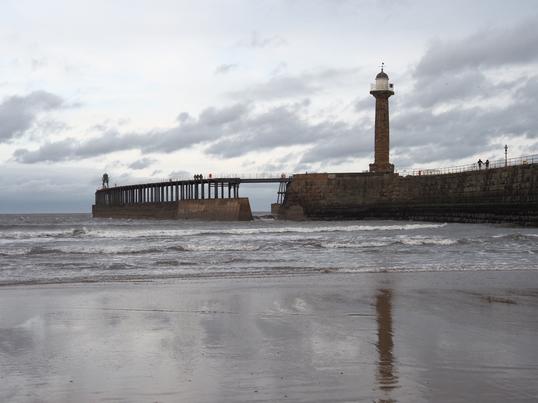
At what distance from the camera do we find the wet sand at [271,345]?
3494 millimetres

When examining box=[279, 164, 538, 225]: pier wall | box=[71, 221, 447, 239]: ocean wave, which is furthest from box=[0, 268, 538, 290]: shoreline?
box=[279, 164, 538, 225]: pier wall

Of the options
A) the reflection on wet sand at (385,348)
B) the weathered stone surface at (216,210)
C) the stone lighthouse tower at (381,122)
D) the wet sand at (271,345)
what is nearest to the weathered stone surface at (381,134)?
the stone lighthouse tower at (381,122)

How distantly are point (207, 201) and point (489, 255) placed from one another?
115ft

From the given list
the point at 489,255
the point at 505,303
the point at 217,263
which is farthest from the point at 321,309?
the point at 489,255

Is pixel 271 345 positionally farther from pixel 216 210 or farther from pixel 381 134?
pixel 216 210

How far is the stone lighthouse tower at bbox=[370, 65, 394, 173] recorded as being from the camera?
44031 millimetres

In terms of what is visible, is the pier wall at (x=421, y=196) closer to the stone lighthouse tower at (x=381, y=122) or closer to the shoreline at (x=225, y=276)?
the stone lighthouse tower at (x=381, y=122)

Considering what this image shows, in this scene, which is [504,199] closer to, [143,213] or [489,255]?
[489,255]

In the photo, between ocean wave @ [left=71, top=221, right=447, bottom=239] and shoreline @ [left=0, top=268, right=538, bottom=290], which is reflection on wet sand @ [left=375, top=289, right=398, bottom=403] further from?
ocean wave @ [left=71, top=221, right=447, bottom=239]

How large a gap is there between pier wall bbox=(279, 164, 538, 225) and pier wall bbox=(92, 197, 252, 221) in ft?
11.5

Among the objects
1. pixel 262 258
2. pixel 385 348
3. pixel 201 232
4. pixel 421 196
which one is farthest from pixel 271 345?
pixel 421 196

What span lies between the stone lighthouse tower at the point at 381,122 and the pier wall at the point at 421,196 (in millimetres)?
2124

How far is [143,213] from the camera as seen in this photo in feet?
199

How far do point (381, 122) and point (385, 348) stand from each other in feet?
134
